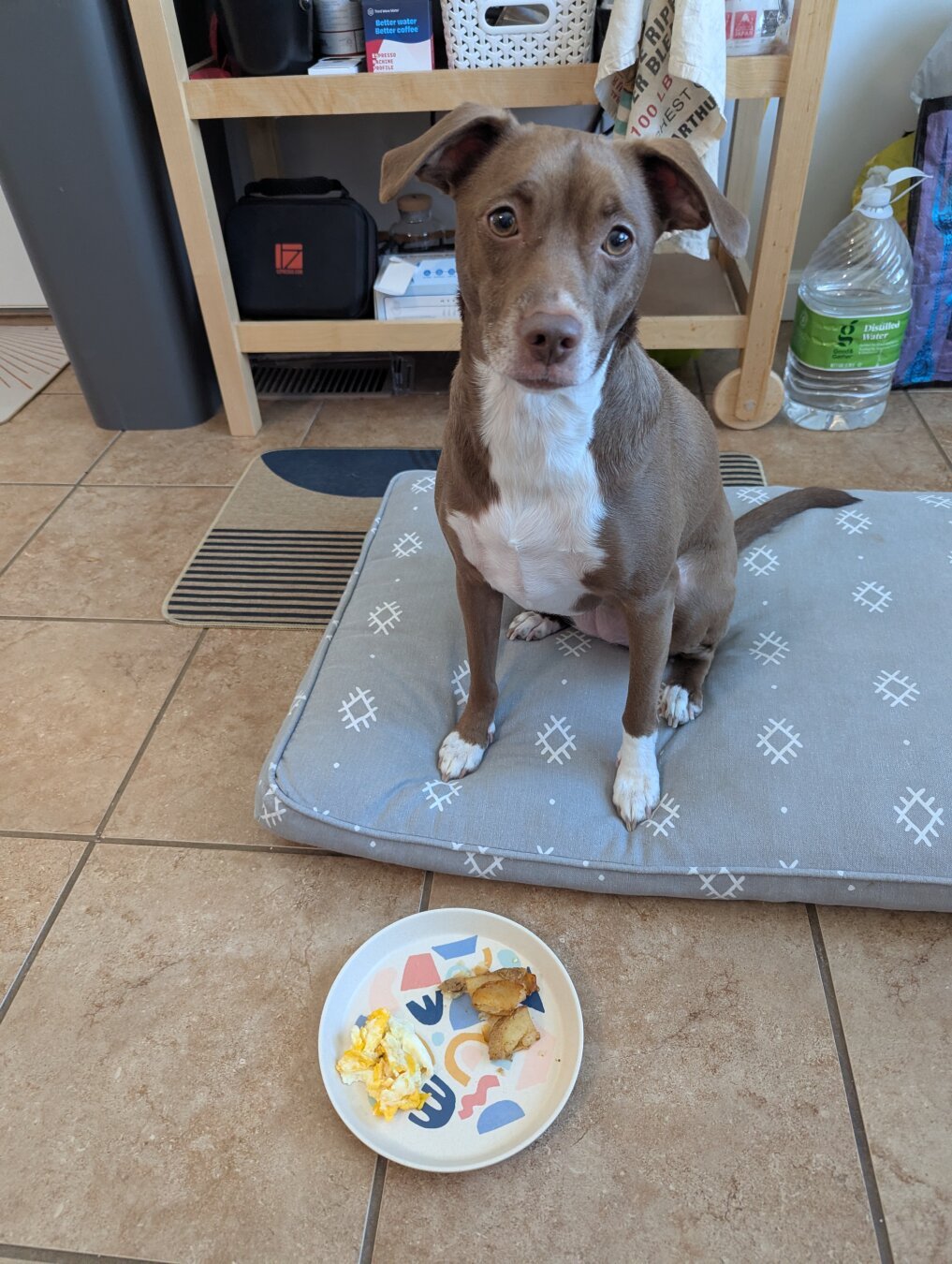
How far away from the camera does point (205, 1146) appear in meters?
1.12

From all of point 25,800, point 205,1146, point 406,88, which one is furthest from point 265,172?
point 205,1146

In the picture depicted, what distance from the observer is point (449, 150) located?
115cm

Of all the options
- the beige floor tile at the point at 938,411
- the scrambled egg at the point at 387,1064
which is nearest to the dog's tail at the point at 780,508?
the beige floor tile at the point at 938,411

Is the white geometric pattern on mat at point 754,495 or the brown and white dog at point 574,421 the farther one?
the white geometric pattern on mat at point 754,495

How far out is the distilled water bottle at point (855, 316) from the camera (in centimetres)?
243

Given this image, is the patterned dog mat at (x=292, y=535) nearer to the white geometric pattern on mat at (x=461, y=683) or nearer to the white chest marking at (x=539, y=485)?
the white geometric pattern on mat at (x=461, y=683)

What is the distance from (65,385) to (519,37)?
6.25ft

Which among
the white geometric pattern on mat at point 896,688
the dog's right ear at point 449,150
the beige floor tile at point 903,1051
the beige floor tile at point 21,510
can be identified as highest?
the dog's right ear at point 449,150

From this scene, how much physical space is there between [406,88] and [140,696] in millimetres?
1536

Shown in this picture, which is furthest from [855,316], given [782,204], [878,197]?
[782,204]

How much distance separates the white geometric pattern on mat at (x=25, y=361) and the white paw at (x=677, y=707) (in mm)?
2390

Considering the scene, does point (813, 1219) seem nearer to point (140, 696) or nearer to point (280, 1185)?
point (280, 1185)

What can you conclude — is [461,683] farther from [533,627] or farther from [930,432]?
[930,432]

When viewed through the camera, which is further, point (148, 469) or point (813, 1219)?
point (148, 469)
